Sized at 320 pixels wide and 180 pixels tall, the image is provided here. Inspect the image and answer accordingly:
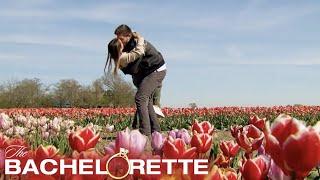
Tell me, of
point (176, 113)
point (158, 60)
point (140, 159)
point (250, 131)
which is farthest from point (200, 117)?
point (140, 159)

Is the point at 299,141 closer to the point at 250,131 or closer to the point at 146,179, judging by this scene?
the point at 146,179

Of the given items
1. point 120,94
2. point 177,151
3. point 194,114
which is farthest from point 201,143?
point 120,94

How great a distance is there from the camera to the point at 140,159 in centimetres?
200

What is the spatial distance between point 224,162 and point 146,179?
1.30m

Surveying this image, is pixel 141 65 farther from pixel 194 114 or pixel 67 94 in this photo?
pixel 67 94

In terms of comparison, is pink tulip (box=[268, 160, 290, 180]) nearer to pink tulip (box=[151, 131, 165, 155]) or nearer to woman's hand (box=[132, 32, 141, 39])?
pink tulip (box=[151, 131, 165, 155])

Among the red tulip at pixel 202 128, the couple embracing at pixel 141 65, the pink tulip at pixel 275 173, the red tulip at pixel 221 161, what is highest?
the couple embracing at pixel 141 65

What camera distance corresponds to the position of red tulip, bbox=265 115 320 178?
1.46 m

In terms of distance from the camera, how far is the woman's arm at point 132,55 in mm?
8609

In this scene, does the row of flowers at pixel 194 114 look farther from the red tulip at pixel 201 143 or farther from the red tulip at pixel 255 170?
the red tulip at pixel 255 170

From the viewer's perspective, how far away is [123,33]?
29.5 ft

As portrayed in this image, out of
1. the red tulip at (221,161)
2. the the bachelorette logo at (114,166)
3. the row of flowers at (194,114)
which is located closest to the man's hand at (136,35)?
the red tulip at (221,161)

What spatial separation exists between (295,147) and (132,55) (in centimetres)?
727

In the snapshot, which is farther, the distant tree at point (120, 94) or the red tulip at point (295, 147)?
the distant tree at point (120, 94)
